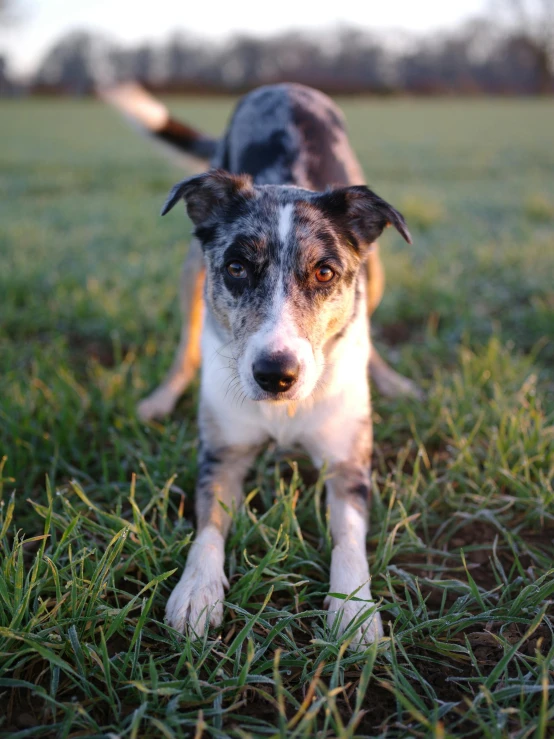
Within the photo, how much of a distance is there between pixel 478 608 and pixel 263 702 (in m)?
0.91

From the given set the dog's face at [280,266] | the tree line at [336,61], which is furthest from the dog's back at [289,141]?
the tree line at [336,61]

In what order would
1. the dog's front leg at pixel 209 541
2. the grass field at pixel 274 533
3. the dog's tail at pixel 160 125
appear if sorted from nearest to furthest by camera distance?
the grass field at pixel 274 533
the dog's front leg at pixel 209 541
the dog's tail at pixel 160 125

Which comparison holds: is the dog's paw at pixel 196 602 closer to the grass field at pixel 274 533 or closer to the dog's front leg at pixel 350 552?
the grass field at pixel 274 533

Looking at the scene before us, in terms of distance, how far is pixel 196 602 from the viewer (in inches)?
83.4

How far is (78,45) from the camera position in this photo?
263 ft

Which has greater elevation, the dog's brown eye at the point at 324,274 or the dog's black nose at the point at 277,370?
the dog's brown eye at the point at 324,274

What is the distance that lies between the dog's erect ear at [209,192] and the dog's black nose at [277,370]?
98 cm

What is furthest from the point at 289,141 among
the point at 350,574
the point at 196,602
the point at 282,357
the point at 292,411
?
the point at 196,602

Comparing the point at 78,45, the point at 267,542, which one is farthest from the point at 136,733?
the point at 78,45

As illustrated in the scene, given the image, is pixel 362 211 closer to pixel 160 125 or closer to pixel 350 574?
pixel 350 574

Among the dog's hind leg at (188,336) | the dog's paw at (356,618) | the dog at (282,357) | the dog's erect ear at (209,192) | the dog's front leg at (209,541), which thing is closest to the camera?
the dog's paw at (356,618)

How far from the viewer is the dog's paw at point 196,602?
2.07m

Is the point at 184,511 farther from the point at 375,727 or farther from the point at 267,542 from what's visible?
the point at 375,727

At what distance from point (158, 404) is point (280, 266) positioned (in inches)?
56.4
